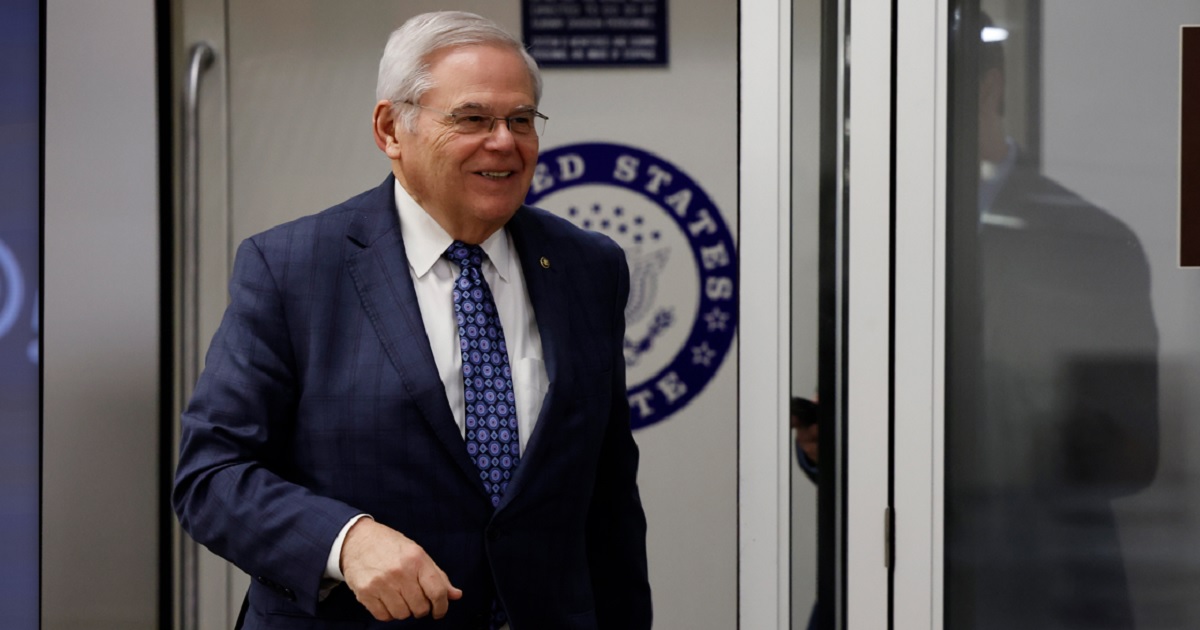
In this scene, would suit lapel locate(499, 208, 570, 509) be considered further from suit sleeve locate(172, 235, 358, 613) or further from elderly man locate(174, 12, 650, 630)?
suit sleeve locate(172, 235, 358, 613)

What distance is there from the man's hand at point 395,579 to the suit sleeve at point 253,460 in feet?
0.17

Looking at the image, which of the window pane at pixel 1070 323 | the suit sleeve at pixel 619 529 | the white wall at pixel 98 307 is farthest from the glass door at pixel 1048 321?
the white wall at pixel 98 307

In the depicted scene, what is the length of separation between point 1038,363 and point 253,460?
859 mm

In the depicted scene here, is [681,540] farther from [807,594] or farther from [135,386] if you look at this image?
[135,386]

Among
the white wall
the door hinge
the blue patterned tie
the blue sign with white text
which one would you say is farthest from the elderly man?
the white wall

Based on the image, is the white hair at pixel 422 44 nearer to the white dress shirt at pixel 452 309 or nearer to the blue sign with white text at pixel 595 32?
the white dress shirt at pixel 452 309

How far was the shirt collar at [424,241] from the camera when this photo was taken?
124cm

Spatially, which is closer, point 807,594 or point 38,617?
point 807,594

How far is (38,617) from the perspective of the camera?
2.10m

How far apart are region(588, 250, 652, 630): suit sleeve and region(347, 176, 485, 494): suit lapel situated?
0.22 metres

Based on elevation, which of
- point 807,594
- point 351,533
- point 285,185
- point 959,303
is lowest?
point 807,594

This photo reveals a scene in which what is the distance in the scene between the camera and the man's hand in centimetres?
101

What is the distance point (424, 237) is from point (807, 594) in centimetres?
67

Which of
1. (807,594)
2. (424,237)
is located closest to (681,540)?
(807,594)
